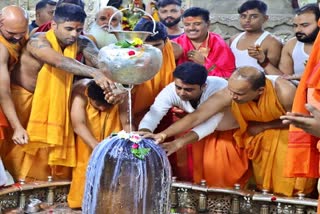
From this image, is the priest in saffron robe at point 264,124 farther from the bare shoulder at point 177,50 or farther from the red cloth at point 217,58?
the bare shoulder at point 177,50

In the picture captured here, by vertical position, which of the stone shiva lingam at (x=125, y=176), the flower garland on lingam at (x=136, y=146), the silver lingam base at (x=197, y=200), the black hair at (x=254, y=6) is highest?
the black hair at (x=254, y=6)

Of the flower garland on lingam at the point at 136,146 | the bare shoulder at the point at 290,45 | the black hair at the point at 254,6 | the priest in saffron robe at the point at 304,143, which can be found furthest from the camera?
the black hair at the point at 254,6

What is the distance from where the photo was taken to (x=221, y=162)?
16.2 ft

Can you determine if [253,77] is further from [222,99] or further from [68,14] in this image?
[68,14]

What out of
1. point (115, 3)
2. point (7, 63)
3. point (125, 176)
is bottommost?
point (125, 176)

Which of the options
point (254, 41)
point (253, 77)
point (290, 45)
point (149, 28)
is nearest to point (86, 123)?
point (149, 28)

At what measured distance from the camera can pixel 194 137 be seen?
472cm

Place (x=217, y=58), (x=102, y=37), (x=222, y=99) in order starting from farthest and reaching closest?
(x=102, y=37), (x=217, y=58), (x=222, y=99)

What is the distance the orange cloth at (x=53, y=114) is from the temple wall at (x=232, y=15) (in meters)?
3.09

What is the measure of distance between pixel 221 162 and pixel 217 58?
0.95 m

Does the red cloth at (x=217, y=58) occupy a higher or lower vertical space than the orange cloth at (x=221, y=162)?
higher

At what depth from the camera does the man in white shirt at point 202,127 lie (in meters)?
4.64

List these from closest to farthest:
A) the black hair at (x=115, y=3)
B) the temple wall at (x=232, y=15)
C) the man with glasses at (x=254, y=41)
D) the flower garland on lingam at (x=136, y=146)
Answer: the flower garland on lingam at (x=136, y=146) → the man with glasses at (x=254, y=41) → the black hair at (x=115, y=3) → the temple wall at (x=232, y=15)

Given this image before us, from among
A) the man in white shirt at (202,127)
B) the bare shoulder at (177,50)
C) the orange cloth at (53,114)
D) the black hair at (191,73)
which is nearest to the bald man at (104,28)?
the bare shoulder at (177,50)
